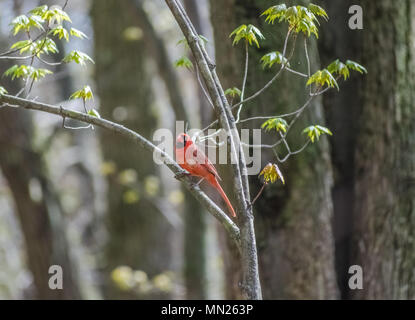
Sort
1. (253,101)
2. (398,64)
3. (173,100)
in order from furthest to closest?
1. (173,100)
2. (398,64)
3. (253,101)

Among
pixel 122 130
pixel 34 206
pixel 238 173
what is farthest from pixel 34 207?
pixel 238 173

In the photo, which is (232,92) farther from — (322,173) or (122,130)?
(322,173)

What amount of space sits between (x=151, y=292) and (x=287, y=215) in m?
2.98

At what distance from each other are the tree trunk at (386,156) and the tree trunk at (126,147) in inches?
127

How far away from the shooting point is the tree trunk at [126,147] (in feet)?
19.2

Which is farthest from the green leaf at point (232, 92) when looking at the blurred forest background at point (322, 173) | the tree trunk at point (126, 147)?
the tree trunk at point (126, 147)

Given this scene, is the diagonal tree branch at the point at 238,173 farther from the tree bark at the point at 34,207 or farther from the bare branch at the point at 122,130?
the tree bark at the point at 34,207

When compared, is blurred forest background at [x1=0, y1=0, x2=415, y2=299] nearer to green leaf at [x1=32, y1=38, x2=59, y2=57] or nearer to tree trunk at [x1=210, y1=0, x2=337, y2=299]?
tree trunk at [x1=210, y1=0, x2=337, y2=299]

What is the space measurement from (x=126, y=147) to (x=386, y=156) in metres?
Answer: 3.60

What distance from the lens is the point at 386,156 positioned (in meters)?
2.93

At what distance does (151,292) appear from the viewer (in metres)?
5.33

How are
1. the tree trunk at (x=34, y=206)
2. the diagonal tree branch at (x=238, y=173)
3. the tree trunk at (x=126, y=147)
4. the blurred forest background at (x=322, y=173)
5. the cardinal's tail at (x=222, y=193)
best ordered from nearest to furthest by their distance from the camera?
1. the diagonal tree branch at (x=238, y=173)
2. the cardinal's tail at (x=222, y=193)
3. the blurred forest background at (x=322, y=173)
4. the tree trunk at (x=34, y=206)
5. the tree trunk at (x=126, y=147)
